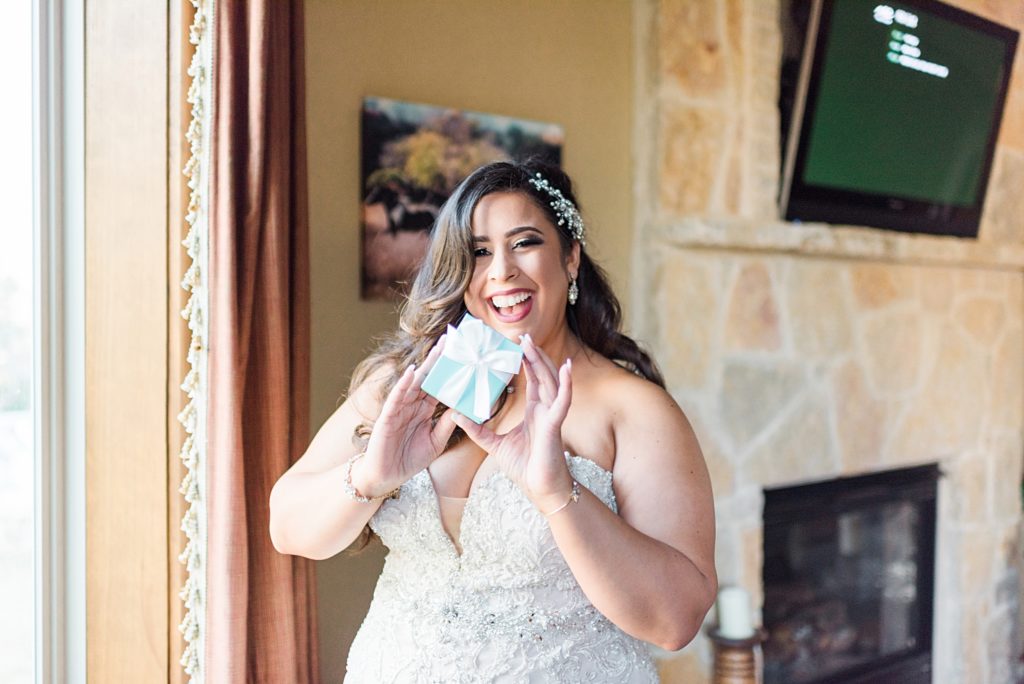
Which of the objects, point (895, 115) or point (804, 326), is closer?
point (804, 326)

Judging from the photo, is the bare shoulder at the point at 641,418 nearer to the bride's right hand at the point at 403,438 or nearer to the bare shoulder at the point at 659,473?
the bare shoulder at the point at 659,473

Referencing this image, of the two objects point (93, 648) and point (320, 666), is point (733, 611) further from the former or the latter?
point (93, 648)

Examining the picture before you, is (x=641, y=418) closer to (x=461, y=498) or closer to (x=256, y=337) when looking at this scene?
(x=461, y=498)

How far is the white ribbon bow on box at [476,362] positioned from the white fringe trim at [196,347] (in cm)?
62

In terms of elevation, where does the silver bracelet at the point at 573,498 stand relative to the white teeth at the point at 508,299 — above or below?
below

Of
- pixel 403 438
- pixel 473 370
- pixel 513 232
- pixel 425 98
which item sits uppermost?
pixel 425 98

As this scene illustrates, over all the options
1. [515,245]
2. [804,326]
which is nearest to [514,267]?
[515,245]

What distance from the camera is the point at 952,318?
3.59 metres

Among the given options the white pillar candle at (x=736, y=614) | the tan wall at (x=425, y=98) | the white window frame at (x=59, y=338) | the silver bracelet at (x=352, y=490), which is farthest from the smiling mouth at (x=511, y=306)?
the white pillar candle at (x=736, y=614)

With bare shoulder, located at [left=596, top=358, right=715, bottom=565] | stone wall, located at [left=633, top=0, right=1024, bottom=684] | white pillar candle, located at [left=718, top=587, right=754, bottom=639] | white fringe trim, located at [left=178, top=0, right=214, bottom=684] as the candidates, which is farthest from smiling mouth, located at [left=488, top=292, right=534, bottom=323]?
white pillar candle, located at [left=718, top=587, right=754, bottom=639]

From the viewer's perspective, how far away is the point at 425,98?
7.48 ft

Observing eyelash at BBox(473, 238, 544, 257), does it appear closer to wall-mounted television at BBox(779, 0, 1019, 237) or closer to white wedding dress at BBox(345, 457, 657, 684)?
white wedding dress at BBox(345, 457, 657, 684)

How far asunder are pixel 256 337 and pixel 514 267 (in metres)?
0.54

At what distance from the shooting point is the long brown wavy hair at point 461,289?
1.58 metres
